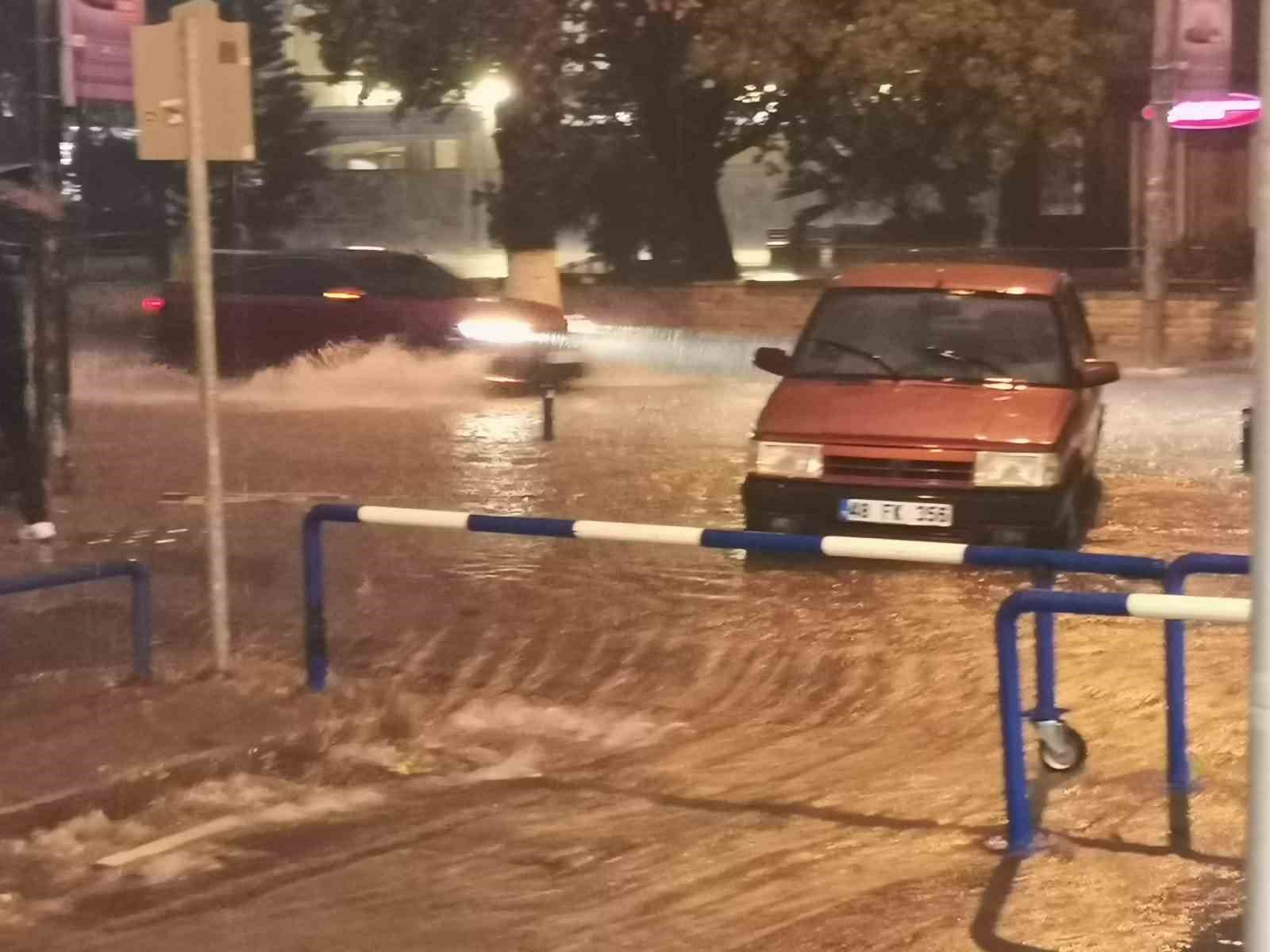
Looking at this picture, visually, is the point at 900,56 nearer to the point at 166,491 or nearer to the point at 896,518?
the point at 166,491

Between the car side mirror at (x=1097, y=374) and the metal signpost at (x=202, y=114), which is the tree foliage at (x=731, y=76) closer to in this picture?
the car side mirror at (x=1097, y=374)

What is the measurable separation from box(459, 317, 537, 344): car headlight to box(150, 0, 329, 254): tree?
15234 mm

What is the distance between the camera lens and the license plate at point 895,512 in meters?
10.4

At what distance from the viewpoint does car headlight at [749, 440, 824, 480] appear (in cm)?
1066

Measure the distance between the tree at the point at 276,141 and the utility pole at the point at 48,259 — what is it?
78.6 ft

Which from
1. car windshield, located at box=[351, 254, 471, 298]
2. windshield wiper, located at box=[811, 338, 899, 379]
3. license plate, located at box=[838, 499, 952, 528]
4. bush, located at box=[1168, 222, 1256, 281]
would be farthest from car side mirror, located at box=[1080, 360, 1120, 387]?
bush, located at box=[1168, 222, 1256, 281]

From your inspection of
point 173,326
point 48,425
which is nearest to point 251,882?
point 48,425

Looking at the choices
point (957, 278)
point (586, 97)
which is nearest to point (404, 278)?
point (586, 97)

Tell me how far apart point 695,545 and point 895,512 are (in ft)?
12.0

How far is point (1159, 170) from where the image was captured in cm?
2242

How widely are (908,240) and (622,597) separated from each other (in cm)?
2569

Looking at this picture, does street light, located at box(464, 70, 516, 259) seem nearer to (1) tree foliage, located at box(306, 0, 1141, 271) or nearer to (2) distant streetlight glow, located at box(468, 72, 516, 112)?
(2) distant streetlight glow, located at box(468, 72, 516, 112)

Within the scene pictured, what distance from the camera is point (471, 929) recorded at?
5.39 m

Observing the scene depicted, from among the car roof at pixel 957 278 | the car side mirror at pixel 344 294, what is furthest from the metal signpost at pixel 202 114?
the car side mirror at pixel 344 294
